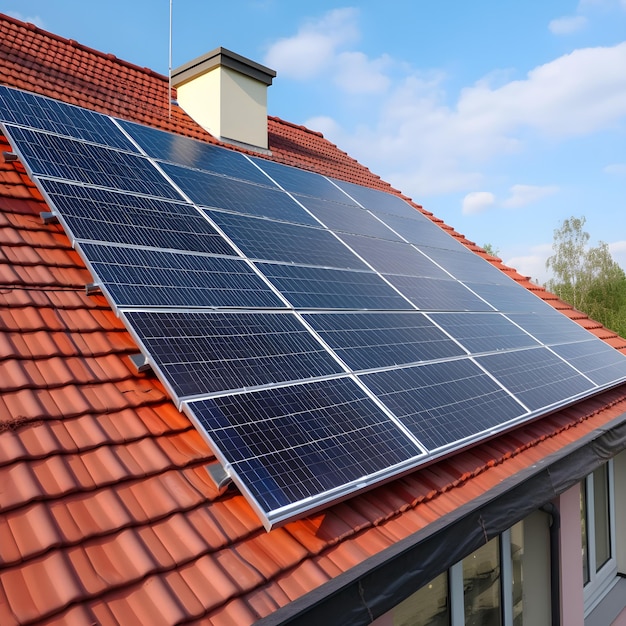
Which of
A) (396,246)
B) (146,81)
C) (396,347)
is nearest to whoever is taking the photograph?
(396,347)

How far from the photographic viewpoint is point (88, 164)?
4465 mm

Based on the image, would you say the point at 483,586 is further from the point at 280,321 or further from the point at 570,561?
the point at 280,321

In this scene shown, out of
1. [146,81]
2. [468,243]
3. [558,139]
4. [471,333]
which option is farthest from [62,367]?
[558,139]

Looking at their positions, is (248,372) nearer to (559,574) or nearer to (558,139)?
(559,574)

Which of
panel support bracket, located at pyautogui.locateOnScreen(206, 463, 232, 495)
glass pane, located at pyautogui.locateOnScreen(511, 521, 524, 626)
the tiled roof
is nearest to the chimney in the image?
the tiled roof

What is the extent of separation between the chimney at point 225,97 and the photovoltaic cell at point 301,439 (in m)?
6.49

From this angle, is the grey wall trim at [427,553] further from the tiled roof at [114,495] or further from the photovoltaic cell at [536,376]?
the photovoltaic cell at [536,376]

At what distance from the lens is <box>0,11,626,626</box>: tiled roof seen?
81.4 inches

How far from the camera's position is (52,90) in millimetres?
6281

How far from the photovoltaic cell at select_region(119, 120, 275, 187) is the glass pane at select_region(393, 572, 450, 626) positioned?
4790 millimetres

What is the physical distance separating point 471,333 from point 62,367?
4.17 m

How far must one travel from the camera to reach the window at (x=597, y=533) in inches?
283

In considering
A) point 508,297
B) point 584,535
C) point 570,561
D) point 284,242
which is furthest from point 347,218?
point 584,535

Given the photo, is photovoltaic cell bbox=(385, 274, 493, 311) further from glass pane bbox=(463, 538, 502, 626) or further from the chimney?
the chimney
